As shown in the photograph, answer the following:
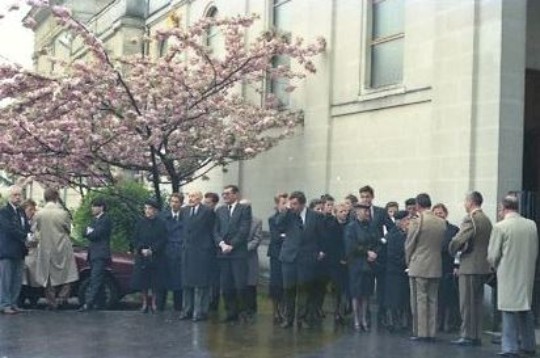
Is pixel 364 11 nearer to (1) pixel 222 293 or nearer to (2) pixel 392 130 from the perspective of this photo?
(2) pixel 392 130

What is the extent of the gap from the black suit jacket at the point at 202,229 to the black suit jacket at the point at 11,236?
2.44 metres

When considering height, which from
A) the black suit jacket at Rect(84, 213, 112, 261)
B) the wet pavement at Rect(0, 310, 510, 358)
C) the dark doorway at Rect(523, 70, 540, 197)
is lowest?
the wet pavement at Rect(0, 310, 510, 358)

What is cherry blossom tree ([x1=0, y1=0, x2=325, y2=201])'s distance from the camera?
564 inches

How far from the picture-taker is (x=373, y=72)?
1526cm

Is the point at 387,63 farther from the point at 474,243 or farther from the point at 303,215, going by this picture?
the point at 474,243

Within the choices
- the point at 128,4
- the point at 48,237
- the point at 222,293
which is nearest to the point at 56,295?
the point at 48,237

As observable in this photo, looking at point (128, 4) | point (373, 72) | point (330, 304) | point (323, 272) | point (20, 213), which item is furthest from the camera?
point (128, 4)

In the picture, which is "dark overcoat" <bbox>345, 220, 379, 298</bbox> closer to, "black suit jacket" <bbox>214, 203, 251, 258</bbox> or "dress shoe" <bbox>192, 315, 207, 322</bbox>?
"black suit jacket" <bbox>214, 203, 251, 258</bbox>

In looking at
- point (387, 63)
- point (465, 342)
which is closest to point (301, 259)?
point (465, 342)

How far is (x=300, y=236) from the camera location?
11.3 m

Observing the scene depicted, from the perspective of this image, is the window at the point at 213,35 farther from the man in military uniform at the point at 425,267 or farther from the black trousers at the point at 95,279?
the man in military uniform at the point at 425,267

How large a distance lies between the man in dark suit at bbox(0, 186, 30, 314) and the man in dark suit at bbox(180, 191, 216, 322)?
7.89 ft

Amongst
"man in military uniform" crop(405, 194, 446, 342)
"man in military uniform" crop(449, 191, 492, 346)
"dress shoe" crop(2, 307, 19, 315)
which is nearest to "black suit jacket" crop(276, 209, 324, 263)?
"man in military uniform" crop(405, 194, 446, 342)

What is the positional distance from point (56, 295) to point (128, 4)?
15421 millimetres
